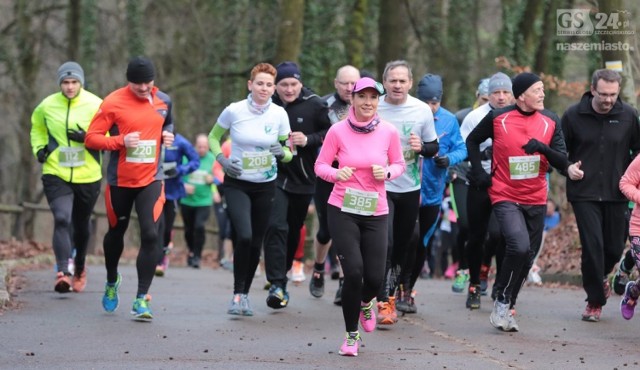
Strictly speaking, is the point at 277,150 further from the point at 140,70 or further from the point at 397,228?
the point at 140,70

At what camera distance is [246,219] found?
11141mm

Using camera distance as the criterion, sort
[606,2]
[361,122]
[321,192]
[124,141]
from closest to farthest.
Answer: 1. [361,122]
2. [124,141]
3. [321,192]
4. [606,2]

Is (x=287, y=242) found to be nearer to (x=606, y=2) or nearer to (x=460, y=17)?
(x=606, y=2)

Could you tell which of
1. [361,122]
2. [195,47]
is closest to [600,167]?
[361,122]

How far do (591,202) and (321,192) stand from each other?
2435mm

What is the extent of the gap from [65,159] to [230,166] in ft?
7.82

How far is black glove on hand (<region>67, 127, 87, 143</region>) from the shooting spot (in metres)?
12.6

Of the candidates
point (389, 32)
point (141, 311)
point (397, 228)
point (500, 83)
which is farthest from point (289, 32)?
point (141, 311)

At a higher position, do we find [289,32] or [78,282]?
[289,32]

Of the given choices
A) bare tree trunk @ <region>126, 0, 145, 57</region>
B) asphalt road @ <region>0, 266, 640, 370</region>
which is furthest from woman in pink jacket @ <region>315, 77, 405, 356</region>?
bare tree trunk @ <region>126, 0, 145, 57</region>

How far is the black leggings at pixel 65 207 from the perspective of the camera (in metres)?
12.6

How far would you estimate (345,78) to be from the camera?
473 inches

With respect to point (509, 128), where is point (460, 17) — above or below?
above

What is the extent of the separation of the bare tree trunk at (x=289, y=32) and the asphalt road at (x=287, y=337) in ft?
31.2
